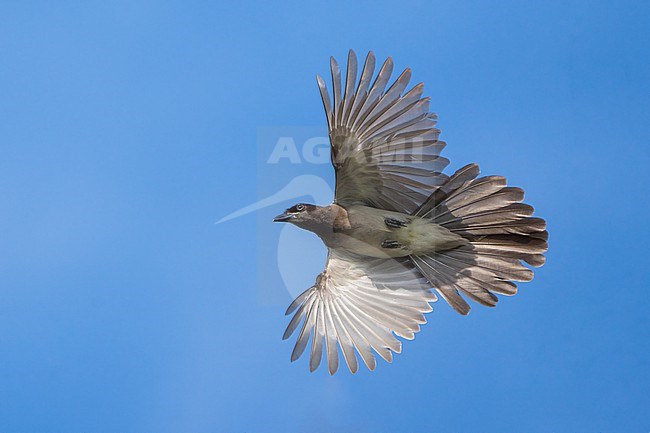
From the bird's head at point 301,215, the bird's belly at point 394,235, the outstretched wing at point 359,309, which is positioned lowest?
the outstretched wing at point 359,309

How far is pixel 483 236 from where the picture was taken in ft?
22.5

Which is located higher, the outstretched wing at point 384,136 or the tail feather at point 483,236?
the outstretched wing at point 384,136

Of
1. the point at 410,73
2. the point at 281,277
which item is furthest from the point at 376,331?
the point at 410,73

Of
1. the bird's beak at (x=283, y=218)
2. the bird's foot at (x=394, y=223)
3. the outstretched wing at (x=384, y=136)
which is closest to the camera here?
the outstretched wing at (x=384, y=136)

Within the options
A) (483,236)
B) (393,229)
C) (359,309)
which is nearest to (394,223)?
(393,229)

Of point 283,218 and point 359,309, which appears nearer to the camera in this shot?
point 283,218

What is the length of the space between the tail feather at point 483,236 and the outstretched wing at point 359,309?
36cm

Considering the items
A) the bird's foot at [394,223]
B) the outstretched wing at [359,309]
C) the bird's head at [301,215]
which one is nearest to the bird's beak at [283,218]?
the bird's head at [301,215]

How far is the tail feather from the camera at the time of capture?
662 centimetres

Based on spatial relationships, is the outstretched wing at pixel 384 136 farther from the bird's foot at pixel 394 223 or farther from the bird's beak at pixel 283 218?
the bird's beak at pixel 283 218

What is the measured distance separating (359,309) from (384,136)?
175cm

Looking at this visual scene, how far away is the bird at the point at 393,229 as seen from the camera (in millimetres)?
6582

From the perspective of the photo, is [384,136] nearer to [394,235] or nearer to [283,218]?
[394,235]

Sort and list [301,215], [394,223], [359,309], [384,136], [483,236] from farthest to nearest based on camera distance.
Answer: [359,309] < [301,215] < [394,223] < [483,236] < [384,136]
